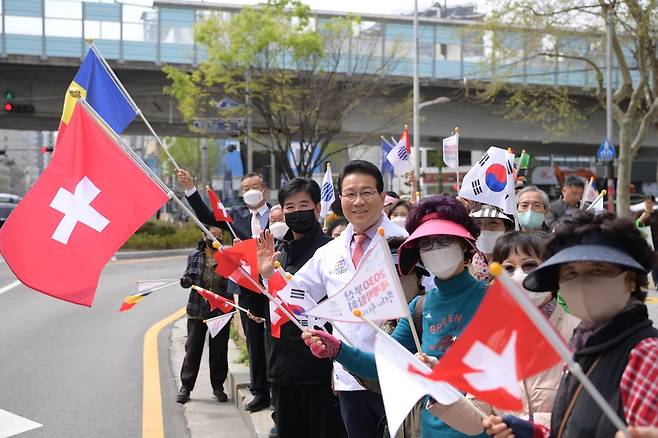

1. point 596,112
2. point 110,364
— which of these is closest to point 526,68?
point 596,112

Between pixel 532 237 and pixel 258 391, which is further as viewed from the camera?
pixel 258 391

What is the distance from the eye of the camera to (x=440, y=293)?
10.7 ft

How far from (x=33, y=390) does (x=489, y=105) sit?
2741cm

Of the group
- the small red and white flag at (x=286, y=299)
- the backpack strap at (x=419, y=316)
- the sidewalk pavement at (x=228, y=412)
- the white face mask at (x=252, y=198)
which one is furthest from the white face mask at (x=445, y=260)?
the white face mask at (x=252, y=198)

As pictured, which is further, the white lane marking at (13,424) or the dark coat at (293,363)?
the white lane marking at (13,424)

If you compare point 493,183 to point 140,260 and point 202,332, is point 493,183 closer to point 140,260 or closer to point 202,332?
point 202,332

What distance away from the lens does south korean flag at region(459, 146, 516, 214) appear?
5.30m

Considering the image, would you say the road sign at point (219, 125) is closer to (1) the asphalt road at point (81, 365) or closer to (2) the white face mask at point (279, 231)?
(1) the asphalt road at point (81, 365)

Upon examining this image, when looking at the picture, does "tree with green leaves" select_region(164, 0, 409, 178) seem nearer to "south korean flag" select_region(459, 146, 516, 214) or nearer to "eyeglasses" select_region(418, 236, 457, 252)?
"south korean flag" select_region(459, 146, 516, 214)

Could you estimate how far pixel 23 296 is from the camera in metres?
15.5

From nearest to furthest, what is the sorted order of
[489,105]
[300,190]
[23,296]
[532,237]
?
[532,237], [300,190], [23,296], [489,105]

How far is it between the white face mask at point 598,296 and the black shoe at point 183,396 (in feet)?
18.6

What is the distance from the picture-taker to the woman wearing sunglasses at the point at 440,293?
3.18m

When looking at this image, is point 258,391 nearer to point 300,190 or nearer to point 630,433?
point 300,190
